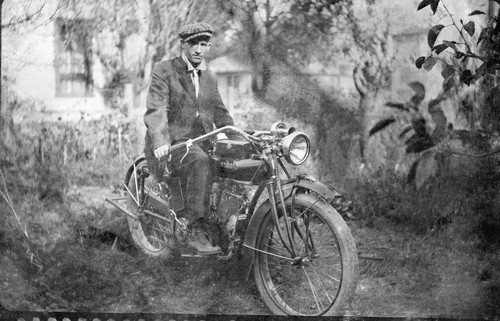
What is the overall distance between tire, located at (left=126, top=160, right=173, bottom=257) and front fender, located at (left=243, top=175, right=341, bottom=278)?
52 centimetres

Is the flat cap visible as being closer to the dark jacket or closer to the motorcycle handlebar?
the dark jacket

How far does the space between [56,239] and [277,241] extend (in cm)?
147

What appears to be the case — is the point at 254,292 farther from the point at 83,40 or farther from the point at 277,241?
the point at 83,40

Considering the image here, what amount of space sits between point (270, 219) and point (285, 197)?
18 centimetres

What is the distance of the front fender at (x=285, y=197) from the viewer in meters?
4.05

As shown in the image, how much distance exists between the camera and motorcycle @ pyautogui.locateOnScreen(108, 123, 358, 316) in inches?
161

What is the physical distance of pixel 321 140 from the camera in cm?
441

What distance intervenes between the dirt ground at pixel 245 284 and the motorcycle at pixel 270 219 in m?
0.14

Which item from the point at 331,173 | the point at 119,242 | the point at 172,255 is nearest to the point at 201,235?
the point at 172,255

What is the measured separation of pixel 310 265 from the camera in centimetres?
420

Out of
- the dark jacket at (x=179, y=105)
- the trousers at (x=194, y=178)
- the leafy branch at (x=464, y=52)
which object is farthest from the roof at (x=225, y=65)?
the leafy branch at (x=464, y=52)

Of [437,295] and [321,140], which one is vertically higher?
[321,140]

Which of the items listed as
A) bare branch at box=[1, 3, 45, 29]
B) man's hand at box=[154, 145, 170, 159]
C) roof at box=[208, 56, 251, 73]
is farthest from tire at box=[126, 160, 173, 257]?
bare branch at box=[1, 3, 45, 29]

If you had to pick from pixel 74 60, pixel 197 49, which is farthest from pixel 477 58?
pixel 74 60
